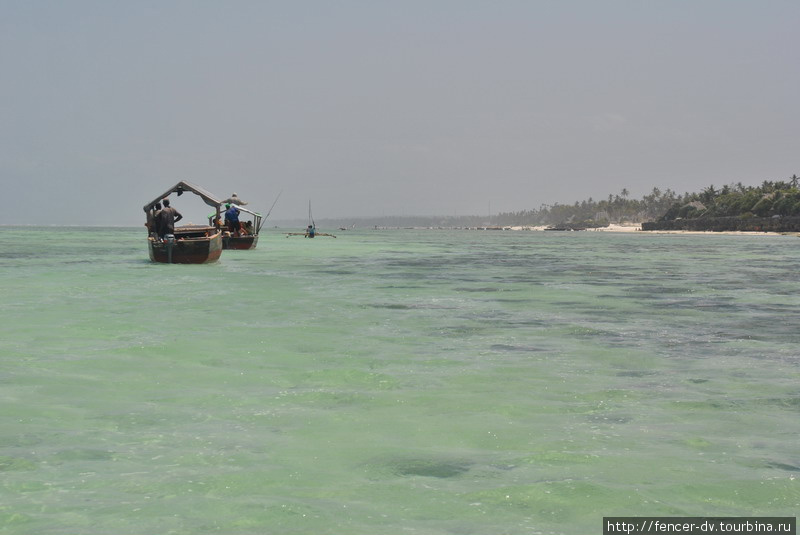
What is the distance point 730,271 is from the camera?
96.8 feet

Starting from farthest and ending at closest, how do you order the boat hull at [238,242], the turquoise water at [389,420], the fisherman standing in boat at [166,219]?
the boat hull at [238,242], the fisherman standing in boat at [166,219], the turquoise water at [389,420]

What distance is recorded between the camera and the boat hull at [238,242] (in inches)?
1750

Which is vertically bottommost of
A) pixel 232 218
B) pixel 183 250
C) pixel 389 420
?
pixel 389 420

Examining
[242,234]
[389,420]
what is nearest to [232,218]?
[242,234]

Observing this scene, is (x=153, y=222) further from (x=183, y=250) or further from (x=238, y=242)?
(x=238, y=242)

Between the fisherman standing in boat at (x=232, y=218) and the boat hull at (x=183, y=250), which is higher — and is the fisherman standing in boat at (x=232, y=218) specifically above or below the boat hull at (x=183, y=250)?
above

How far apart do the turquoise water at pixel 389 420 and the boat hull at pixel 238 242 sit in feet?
98.4

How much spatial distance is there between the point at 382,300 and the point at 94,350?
816 centimetres

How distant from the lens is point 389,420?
657 cm

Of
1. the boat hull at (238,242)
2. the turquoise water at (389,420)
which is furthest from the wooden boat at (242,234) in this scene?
the turquoise water at (389,420)

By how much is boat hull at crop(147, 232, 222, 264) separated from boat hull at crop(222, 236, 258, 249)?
46.7 ft

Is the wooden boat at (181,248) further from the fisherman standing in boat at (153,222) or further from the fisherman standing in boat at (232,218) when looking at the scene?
the fisherman standing in boat at (232,218)

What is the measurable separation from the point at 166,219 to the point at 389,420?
22891 millimetres

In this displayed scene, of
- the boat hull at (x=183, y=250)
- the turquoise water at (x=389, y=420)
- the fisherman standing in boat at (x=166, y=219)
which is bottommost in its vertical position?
the turquoise water at (x=389, y=420)
